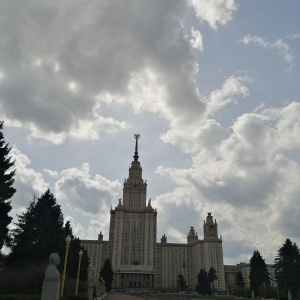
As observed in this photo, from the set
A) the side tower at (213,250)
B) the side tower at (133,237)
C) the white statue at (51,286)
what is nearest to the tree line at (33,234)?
the white statue at (51,286)

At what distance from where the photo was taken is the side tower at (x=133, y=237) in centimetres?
16425

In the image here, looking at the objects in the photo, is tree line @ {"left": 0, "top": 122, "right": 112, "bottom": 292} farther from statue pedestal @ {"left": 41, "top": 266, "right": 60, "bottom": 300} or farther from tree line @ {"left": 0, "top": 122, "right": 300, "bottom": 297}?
statue pedestal @ {"left": 41, "top": 266, "right": 60, "bottom": 300}

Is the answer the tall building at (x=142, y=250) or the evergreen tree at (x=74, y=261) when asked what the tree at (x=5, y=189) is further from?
the tall building at (x=142, y=250)

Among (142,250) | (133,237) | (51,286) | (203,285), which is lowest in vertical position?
(203,285)

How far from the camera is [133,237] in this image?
180m

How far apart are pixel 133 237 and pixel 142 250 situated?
28.5 ft

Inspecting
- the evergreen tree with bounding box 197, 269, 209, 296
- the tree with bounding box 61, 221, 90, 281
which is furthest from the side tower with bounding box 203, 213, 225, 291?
the tree with bounding box 61, 221, 90, 281

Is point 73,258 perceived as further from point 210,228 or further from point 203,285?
point 210,228

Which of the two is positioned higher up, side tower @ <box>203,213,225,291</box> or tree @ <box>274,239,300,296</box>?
side tower @ <box>203,213,225,291</box>

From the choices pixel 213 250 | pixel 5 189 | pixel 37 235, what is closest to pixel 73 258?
pixel 37 235

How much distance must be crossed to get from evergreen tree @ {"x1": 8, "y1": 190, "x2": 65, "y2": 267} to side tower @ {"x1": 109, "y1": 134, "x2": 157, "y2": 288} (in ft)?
407

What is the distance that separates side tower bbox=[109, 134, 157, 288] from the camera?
16425cm

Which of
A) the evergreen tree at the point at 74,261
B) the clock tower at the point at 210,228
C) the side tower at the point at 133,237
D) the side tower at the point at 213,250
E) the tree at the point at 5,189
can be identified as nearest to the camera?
the tree at the point at 5,189

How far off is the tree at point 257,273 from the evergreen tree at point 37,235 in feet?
193
